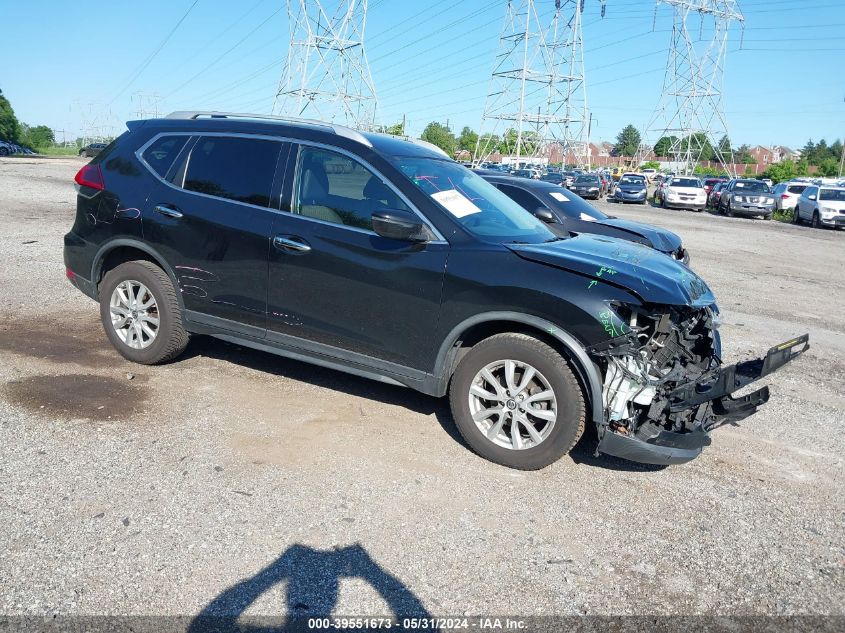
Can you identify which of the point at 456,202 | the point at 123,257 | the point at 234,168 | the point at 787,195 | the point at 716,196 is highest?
the point at 787,195

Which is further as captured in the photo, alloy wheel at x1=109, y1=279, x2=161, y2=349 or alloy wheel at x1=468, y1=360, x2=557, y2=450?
alloy wheel at x1=109, y1=279, x2=161, y2=349

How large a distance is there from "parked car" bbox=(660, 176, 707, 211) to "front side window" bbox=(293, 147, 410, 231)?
1329 inches

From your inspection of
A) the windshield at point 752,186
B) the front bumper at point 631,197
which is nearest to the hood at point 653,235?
the windshield at point 752,186

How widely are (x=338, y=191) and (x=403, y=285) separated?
88 cm

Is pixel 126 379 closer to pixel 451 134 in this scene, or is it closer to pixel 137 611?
pixel 137 611

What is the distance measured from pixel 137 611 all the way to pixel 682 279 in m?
3.51

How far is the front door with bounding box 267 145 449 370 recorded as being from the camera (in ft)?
14.7

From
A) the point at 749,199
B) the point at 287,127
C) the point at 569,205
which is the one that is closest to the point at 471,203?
the point at 287,127

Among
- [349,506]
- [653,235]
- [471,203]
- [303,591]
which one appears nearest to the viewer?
[303,591]

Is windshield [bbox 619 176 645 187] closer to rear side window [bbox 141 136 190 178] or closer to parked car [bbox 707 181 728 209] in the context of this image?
parked car [bbox 707 181 728 209]

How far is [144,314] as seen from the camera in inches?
218

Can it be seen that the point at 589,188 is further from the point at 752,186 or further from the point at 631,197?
the point at 752,186

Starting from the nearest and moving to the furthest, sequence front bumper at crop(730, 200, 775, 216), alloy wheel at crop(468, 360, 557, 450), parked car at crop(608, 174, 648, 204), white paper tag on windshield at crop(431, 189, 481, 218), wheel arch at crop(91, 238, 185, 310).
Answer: alloy wheel at crop(468, 360, 557, 450)
white paper tag on windshield at crop(431, 189, 481, 218)
wheel arch at crop(91, 238, 185, 310)
front bumper at crop(730, 200, 775, 216)
parked car at crop(608, 174, 648, 204)

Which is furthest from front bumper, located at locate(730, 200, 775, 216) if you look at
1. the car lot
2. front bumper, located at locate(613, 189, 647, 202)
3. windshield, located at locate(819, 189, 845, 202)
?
the car lot
